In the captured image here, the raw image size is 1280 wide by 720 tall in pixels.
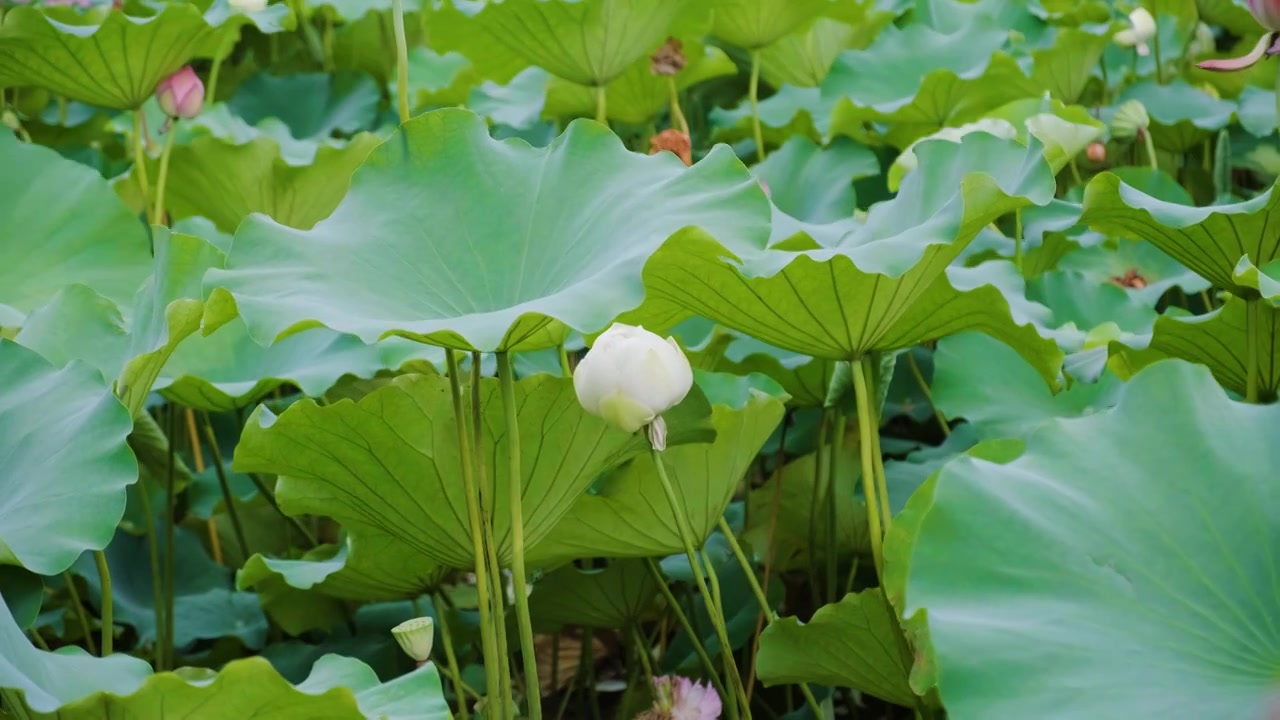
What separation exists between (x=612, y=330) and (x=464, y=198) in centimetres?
18

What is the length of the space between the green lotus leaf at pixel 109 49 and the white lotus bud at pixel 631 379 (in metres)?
0.80

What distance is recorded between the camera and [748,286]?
3.09 feet

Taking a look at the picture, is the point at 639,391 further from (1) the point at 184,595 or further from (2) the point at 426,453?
(1) the point at 184,595

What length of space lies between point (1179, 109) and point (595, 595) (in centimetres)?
128

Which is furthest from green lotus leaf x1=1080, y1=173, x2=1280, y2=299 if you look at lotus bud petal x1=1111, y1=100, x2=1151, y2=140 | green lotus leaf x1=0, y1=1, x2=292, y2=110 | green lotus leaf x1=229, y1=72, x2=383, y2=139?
green lotus leaf x1=229, y1=72, x2=383, y2=139

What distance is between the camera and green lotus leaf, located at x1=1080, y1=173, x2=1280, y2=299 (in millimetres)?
1025

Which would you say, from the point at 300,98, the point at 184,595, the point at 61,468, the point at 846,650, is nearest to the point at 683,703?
the point at 846,650

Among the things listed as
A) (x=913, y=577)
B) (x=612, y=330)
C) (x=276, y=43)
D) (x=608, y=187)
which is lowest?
(x=913, y=577)

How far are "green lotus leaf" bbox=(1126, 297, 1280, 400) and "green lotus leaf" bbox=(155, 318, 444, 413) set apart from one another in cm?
60

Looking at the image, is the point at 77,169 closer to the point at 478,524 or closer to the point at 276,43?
the point at 478,524

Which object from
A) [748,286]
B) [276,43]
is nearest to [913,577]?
[748,286]

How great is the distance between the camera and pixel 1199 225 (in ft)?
3.44

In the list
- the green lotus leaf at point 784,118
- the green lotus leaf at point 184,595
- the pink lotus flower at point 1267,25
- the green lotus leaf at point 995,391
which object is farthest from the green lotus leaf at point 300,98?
the pink lotus flower at point 1267,25

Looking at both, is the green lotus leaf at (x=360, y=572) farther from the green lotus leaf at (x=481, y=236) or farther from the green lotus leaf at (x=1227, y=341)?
the green lotus leaf at (x=1227, y=341)
